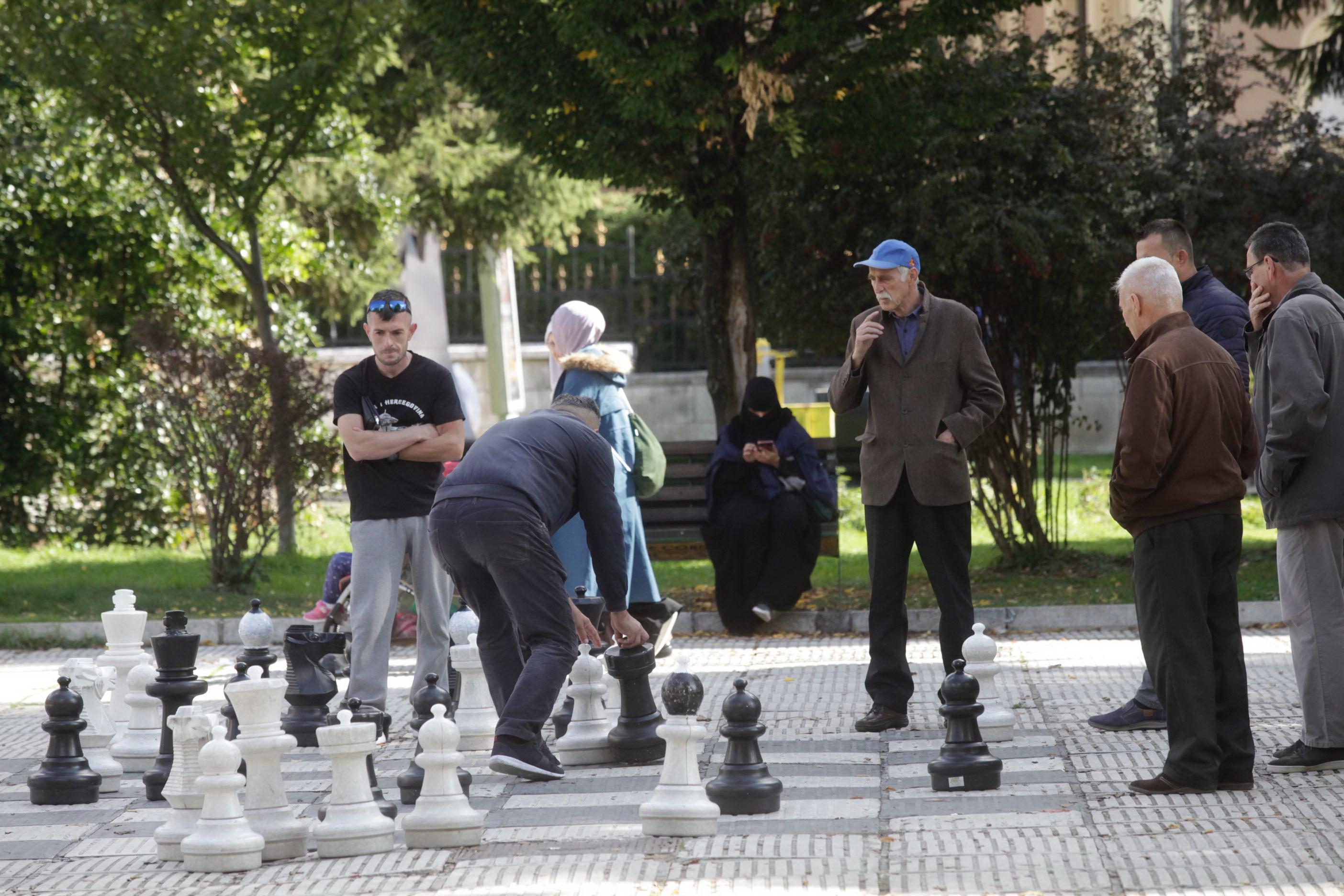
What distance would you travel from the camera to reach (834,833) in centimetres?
483

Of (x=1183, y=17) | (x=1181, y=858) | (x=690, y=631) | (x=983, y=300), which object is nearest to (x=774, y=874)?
(x=1181, y=858)

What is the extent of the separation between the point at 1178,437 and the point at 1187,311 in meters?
1.19

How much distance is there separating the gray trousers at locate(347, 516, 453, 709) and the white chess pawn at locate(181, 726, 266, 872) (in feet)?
6.31

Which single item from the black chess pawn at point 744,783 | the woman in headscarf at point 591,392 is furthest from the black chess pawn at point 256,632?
the black chess pawn at point 744,783

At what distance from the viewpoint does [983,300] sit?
442 inches

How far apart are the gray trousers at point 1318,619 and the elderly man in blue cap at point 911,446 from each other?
1.35 m

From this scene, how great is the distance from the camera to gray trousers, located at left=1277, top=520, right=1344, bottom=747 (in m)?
5.50

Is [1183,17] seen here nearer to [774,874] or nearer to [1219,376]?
[1219,376]

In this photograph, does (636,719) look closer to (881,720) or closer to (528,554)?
(528,554)

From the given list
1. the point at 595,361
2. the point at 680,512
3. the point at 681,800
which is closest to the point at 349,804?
the point at 681,800

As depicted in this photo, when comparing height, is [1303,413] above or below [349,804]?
above

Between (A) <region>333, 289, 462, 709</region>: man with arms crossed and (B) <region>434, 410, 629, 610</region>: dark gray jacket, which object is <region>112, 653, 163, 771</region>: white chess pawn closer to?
(A) <region>333, 289, 462, 709</region>: man with arms crossed

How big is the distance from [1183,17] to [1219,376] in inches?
360

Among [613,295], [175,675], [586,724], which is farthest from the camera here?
[613,295]
